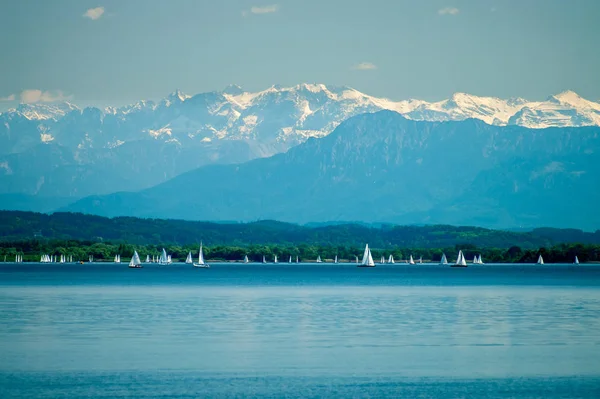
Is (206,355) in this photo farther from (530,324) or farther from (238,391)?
(530,324)

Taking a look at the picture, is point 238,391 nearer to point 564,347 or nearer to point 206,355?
point 206,355

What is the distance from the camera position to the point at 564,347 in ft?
230

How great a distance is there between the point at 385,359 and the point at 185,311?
136ft

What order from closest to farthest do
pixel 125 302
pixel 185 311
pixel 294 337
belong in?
1. pixel 294 337
2. pixel 185 311
3. pixel 125 302

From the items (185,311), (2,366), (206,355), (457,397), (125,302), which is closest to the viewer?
(457,397)

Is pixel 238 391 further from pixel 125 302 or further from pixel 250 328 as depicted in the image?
pixel 125 302

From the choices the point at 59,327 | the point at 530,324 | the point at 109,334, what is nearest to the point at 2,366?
the point at 109,334

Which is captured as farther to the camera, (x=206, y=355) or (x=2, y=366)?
(x=206, y=355)

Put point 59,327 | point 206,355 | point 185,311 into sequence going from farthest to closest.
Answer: point 185,311, point 59,327, point 206,355

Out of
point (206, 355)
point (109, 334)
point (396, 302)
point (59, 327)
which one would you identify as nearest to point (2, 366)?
point (206, 355)

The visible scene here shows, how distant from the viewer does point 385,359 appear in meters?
64.3

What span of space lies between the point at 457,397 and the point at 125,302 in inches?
2774

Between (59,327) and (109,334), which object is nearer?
(109,334)

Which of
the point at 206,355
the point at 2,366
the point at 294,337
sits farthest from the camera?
the point at 294,337
